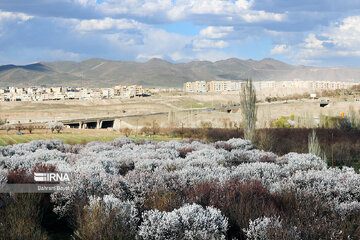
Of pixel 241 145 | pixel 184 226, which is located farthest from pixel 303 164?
pixel 184 226

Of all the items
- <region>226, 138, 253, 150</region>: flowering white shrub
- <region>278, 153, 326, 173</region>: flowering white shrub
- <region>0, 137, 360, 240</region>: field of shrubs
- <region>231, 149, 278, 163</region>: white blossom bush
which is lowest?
<region>226, 138, 253, 150</region>: flowering white shrub

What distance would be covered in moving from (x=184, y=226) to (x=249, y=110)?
17876 millimetres

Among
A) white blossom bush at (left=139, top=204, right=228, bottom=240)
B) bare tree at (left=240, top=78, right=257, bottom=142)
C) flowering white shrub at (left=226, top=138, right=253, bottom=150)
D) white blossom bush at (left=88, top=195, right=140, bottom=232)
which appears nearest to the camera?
white blossom bush at (left=139, top=204, right=228, bottom=240)

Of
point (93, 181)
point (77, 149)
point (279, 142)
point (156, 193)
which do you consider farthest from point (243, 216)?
point (279, 142)

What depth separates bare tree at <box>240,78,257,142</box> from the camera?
910 inches

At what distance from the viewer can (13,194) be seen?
25.1 ft

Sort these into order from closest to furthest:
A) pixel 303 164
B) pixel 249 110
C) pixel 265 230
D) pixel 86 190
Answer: pixel 265 230 → pixel 86 190 → pixel 303 164 → pixel 249 110

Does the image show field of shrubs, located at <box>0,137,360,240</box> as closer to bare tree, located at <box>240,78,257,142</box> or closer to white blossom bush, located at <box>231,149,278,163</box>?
white blossom bush, located at <box>231,149,278,163</box>

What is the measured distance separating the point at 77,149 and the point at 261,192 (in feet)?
41.1

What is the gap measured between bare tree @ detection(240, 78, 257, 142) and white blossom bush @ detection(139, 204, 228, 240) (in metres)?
17.4

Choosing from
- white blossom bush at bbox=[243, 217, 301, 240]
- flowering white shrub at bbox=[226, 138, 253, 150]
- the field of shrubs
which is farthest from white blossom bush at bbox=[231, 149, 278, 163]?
white blossom bush at bbox=[243, 217, 301, 240]

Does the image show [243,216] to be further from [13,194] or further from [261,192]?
[13,194]

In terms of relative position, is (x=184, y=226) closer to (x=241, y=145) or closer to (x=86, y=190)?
(x=86, y=190)

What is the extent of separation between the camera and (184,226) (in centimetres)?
598
